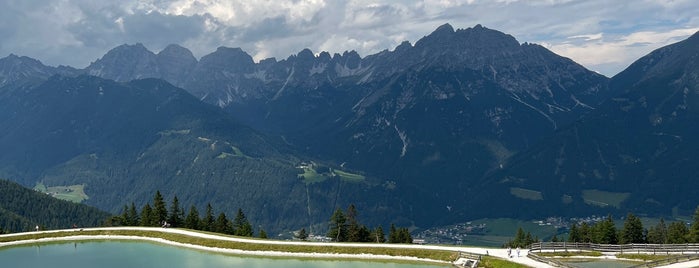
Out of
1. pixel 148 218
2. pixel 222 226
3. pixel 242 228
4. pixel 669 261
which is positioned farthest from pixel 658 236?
pixel 148 218

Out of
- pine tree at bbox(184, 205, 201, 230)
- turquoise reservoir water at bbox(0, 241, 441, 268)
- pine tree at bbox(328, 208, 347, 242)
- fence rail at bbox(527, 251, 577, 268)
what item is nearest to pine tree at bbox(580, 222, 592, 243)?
pine tree at bbox(328, 208, 347, 242)

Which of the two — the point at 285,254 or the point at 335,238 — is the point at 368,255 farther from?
the point at 335,238

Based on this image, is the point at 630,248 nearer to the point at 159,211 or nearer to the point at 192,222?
the point at 192,222

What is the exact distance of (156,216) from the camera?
474 ft

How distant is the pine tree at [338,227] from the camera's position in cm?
13300

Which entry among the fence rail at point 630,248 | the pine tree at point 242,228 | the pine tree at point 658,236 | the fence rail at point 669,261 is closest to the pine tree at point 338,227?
the pine tree at point 242,228

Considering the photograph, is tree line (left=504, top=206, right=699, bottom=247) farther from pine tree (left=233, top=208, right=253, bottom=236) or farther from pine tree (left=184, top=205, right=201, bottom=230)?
pine tree (left=184, top=205, right=201, bottom=230)

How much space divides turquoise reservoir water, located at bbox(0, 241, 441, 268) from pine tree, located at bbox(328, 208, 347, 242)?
114 feet

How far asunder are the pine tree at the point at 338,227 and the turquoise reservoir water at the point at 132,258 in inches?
1370

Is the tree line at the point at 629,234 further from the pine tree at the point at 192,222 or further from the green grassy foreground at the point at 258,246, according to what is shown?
the pine tree at the point at 192,222

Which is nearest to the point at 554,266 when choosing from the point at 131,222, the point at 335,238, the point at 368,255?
the point at 368,255

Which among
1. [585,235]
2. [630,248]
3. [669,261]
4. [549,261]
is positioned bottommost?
[585,235]

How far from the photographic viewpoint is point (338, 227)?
134750 mm

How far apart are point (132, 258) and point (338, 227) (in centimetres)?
4799
